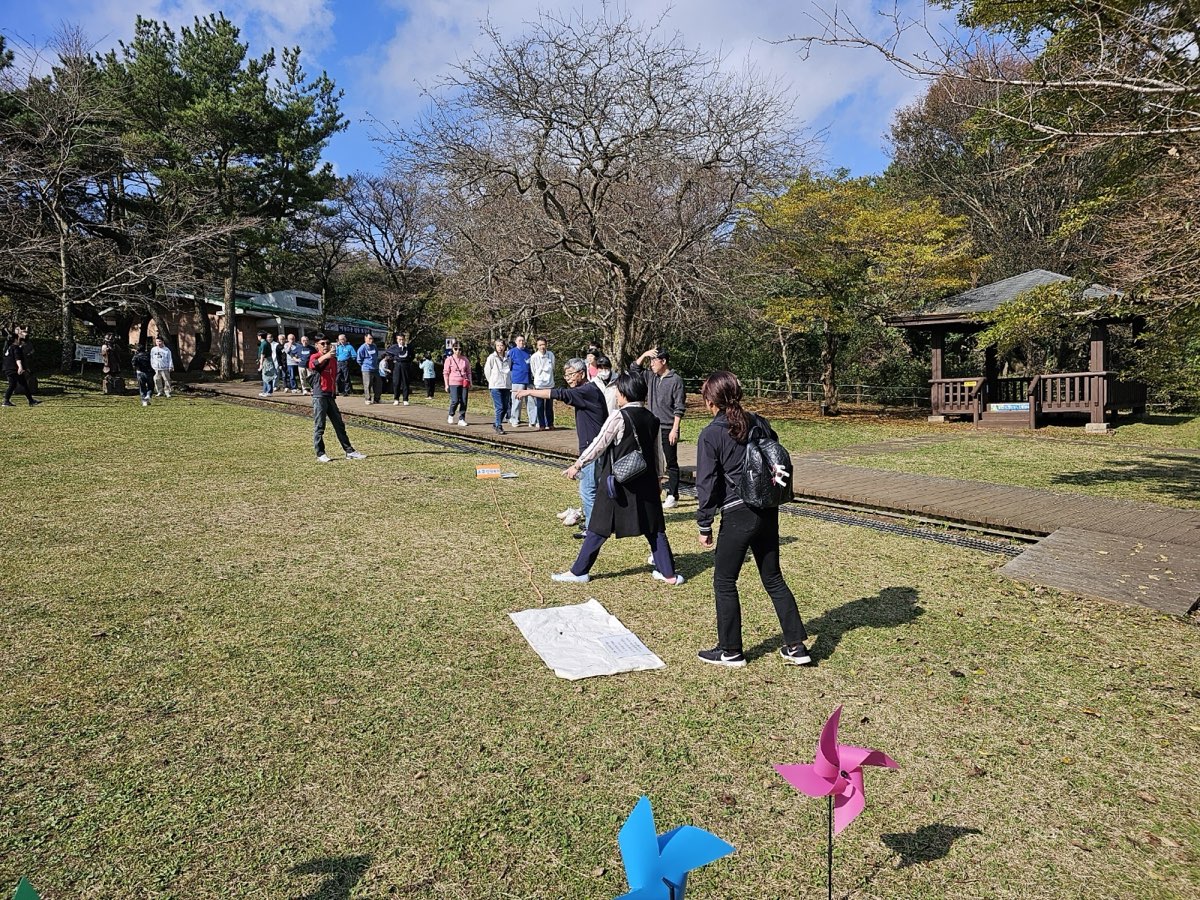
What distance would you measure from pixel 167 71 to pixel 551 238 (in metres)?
15.7

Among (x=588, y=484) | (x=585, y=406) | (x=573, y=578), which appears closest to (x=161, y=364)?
(x=588, y=484)

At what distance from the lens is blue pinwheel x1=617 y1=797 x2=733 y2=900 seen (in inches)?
53.5

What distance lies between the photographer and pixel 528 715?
3582 mm

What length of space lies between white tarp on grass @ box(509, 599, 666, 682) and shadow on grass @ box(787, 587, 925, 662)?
0.70 meters

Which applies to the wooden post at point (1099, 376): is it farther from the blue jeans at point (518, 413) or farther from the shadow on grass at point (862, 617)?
the shadow on grass at point (862, 617)

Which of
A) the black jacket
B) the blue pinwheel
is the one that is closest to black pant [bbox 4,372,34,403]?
the black jacket

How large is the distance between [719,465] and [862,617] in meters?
1.67

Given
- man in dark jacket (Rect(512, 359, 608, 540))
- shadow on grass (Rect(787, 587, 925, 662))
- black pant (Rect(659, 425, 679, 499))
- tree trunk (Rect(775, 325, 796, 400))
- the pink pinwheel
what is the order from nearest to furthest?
1. the pink pinwheel
2. shadow on grass (Rect(787, 587, 925, 662))
3. man in dark jacket (Rect(512, 359, 608, 540))
4. black pant (Rect(659, 425, 679, 499))
5. tree trunk (Rect(775, 325, 796, 400))

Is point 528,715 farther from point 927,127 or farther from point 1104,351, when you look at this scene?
point 927,127

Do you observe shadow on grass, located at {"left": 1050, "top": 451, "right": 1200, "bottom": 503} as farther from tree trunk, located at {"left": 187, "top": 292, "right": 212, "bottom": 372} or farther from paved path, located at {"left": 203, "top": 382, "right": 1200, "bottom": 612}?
tree trunk, located at {"left": 187, "top": 292, "right": 212, "bottom": 372}

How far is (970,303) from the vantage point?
64.2ft

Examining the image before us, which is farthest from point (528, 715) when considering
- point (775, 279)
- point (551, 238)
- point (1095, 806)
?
point (775, 279)

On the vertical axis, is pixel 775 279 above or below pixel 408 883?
above

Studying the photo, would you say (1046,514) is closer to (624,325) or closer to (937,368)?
(624,325)
